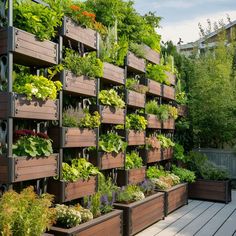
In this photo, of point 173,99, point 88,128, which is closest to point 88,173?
point 88,128

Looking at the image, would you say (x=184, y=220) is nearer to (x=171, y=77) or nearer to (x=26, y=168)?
(x=171, y=77)

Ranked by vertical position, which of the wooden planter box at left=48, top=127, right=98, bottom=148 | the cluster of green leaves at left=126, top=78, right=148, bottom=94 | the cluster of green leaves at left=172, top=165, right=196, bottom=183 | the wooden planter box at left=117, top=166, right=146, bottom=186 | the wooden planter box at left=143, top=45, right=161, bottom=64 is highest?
the wooden planter box at left=143, top=45, right=161, bottom=64

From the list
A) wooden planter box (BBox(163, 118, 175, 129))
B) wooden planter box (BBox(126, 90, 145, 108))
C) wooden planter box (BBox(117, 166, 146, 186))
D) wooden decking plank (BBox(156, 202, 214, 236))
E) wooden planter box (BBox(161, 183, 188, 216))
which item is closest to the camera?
wooden decking plank (BBox(156, 202, 214, 236))

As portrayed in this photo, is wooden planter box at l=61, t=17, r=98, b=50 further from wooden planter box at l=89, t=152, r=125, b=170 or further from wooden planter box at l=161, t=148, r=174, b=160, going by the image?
wooden planter box at l=161, t=148, r=174, b=160

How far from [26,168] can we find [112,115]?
7.46 ft

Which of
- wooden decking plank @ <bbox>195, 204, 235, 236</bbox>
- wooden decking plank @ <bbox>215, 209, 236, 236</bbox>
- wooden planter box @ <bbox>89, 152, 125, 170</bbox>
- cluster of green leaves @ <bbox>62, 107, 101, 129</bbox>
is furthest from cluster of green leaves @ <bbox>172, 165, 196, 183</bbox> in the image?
cluster of green leaves @ <bbox>62, 107, 101, 129</bbox>

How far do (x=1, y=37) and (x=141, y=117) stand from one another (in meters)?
3.66

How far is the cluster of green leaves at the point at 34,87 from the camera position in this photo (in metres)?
4.38

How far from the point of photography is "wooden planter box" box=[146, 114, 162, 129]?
7809 millimetres

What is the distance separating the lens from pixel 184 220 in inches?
279

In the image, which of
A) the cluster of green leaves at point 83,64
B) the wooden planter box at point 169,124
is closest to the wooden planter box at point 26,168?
the cluster of green leaves at point 83,64

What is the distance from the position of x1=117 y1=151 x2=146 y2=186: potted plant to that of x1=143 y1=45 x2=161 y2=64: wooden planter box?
77.3 inches

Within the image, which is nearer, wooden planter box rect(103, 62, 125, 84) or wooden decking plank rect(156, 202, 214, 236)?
wooden planter box rect(103, 62, 125, 84)

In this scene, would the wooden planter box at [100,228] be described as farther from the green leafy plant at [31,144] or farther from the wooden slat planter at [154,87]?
the wooden slat planter at [154,87]
